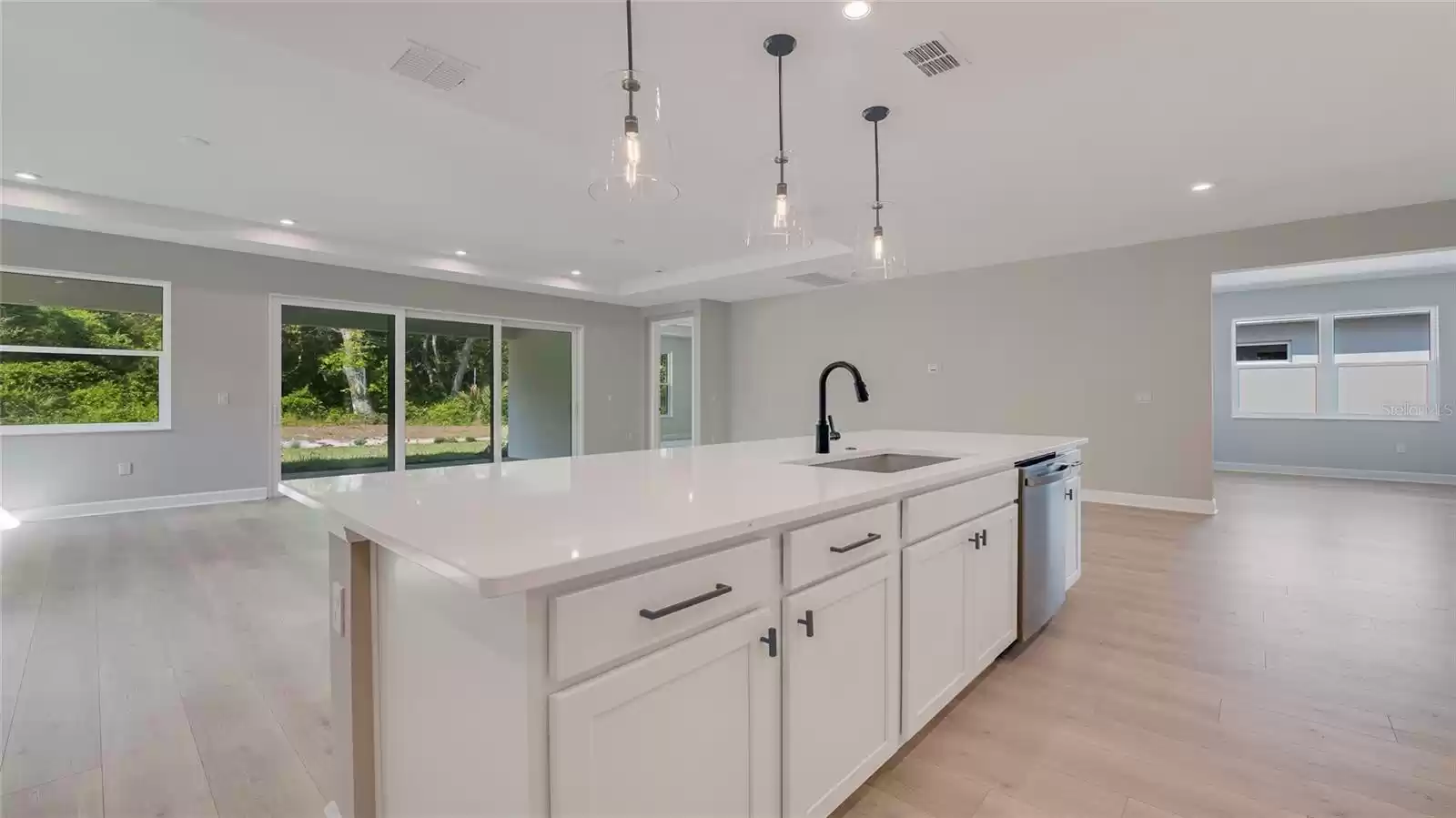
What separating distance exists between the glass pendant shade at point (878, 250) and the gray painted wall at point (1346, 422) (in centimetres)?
570

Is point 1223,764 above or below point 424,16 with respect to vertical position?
below

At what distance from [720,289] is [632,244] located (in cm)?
209

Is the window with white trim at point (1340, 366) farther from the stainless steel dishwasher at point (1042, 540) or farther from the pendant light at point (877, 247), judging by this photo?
the pendant light at point (877, 247)

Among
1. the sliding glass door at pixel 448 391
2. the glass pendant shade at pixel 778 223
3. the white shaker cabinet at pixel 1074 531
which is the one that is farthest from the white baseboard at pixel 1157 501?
the sliding glass door at pixel 448 391

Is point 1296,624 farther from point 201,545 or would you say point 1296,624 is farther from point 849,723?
point 201,545

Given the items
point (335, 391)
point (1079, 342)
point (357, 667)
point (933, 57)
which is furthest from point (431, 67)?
point (1079, 342)

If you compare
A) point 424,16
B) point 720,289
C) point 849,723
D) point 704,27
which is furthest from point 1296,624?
point 720,289

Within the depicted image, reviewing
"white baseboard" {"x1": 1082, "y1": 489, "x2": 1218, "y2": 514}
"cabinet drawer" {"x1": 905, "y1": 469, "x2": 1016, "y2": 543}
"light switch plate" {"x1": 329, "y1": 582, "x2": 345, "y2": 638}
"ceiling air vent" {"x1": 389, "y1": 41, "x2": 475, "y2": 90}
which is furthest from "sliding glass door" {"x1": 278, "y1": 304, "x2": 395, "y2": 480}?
"white baseboard" {"x1": 1082, "y1": 489, "x2": 1218, "y2": 514}

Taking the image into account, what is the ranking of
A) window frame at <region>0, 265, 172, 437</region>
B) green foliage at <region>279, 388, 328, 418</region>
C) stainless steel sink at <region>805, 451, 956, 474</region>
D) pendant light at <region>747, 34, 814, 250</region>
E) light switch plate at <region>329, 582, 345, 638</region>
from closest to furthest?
1. light switch plate at <region>329, 582, 345, 638</region>
2. pendant light at <region>747, 34, 814, 250</region>
3. stainless steel sink at <region>805, 451, 956, 474</region>
4. window frame at <region>0, 265, 172, 437</region>
5. green foliage at <region>279, 388, 328, 418</region>

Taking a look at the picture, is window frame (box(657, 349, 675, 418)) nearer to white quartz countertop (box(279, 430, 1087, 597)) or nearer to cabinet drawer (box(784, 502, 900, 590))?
white quartz countertop (box(279, 430, 1087, 597))

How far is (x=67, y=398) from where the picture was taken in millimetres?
5008

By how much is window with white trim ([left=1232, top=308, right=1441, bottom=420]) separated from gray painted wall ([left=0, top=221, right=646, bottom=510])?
10593 millimetres

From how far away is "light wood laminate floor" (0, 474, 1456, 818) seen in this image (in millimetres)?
1601

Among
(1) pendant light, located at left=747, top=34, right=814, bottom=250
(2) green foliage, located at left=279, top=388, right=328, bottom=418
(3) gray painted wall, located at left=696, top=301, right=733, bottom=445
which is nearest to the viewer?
(1) pendant light, located at left=747, top=34, right=814, bottom=250
